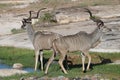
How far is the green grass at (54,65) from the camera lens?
2314cm

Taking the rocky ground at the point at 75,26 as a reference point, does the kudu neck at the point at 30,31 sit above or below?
above

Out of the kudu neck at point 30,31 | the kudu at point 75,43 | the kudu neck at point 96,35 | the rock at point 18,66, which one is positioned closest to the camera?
the kudu at point 75,43

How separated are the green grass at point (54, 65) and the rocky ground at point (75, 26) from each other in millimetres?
1275

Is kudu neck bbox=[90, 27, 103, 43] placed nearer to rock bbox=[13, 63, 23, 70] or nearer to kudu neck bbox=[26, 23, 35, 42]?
kudu neck bbox=[26, 23, 35, 42]

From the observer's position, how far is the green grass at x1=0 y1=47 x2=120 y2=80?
23.1 meters

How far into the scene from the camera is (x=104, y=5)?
58.0 meters

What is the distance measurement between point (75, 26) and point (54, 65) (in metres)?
16.4

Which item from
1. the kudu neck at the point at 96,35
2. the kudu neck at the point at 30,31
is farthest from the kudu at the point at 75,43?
the kudu neck at the point at 30,31

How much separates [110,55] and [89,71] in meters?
6.27

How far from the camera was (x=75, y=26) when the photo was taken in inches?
1724

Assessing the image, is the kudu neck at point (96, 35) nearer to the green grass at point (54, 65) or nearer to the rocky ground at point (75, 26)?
the green grass at point (54, 65)

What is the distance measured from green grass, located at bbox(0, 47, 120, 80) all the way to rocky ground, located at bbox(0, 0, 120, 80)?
50.2 inches

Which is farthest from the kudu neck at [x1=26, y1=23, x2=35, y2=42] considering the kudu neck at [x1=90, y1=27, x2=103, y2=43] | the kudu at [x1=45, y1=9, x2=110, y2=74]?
the kudu neck at [x1=90, y1=27, x2=103, y2=43]

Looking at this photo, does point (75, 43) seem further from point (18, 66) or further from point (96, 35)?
point (18, 66)
